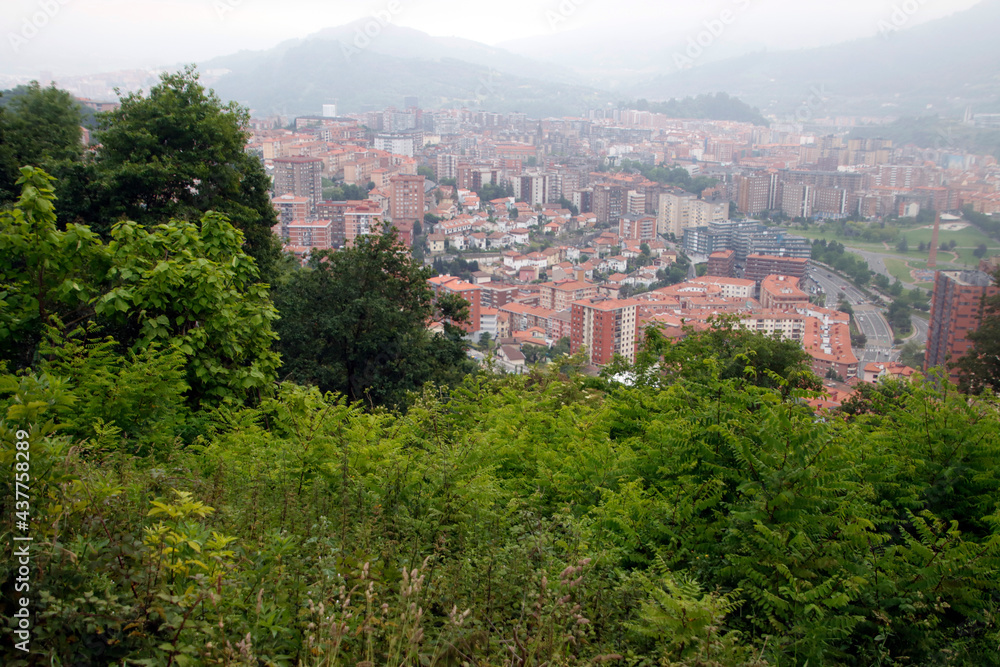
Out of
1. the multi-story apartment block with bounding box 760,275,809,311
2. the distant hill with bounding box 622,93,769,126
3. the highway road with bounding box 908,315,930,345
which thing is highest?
the distant hill with bounding box 622,93,769,126

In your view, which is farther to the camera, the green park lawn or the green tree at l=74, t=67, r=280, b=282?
the green park lawn

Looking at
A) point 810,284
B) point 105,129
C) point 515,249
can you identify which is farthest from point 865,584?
point 515,249

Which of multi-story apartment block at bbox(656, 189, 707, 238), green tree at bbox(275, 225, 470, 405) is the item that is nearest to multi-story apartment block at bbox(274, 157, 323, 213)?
multi-story apartment block at bbox(656, 189, 707, 238)

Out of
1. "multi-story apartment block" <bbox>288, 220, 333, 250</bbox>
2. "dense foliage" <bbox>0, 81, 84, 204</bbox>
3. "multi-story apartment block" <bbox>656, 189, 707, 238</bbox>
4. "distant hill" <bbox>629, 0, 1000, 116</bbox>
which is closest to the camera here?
"dense foliage" <bbox>0, 81, 84, 204</bbox>

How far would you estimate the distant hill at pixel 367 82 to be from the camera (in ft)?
380

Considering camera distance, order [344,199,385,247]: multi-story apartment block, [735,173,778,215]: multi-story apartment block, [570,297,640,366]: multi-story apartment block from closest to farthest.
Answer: [570,297,640,366]: multi-story apartment block, [344,199,385,247]: multi-story apartment block, [735,173,778,215]: multi-story apartment block

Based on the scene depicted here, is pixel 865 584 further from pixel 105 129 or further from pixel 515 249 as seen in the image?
pixel 515 249

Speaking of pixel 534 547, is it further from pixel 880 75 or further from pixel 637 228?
pixel 880 75

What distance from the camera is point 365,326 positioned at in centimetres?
851

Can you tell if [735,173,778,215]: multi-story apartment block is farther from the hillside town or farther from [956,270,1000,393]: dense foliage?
[956,270,1000,393]: dense foliage

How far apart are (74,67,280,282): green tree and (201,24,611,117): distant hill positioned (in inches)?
4263

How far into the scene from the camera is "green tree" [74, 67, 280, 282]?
793cm

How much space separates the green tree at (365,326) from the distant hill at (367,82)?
109517 mm

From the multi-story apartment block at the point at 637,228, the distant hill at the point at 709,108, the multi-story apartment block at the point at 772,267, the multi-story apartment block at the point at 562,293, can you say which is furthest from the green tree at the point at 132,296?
the distant hill at the point at 709,108
